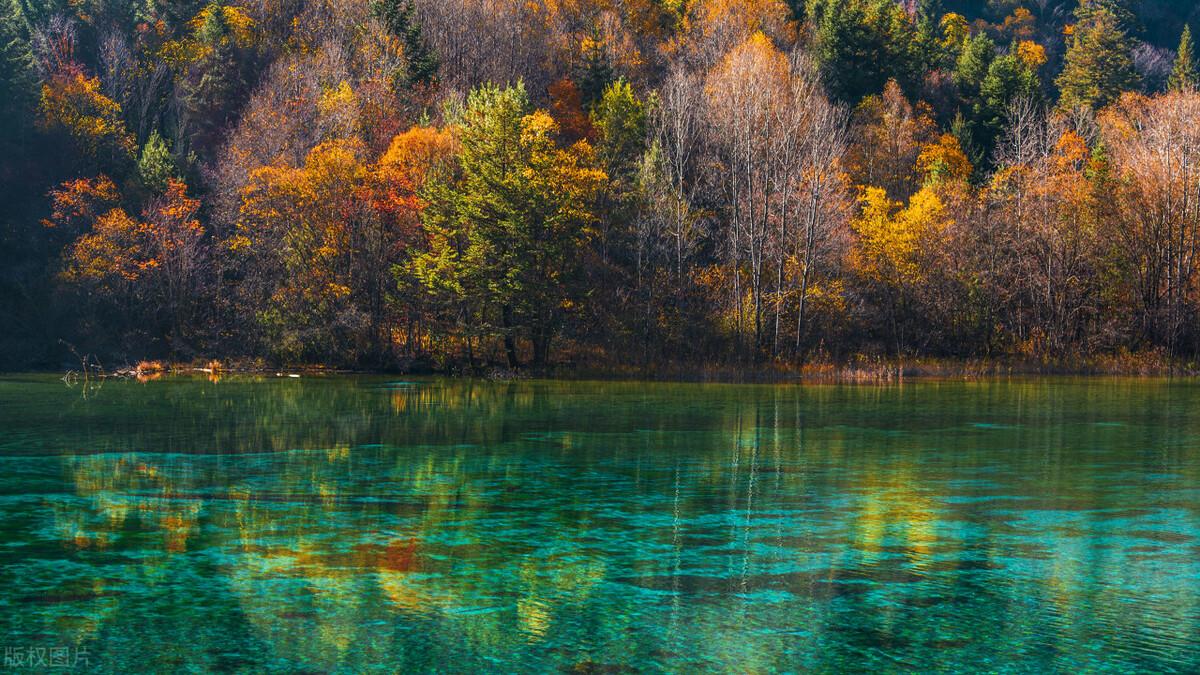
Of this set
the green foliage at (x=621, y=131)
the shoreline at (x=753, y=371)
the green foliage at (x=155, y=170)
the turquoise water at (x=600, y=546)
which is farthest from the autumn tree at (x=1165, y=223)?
the green foliage at (x=155, y=170)

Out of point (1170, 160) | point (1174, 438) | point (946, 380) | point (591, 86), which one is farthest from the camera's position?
point (591, 86)

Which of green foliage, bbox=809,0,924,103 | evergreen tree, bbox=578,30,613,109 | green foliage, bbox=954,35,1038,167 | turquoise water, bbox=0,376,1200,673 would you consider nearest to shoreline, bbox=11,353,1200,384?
turquoise water, bbox=0,376,1200,673

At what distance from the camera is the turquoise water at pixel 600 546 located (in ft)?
36.5

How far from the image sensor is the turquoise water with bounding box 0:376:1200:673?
11.1 metres

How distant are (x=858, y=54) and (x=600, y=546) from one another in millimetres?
91148

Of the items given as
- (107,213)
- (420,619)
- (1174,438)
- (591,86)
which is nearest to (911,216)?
(591,86)

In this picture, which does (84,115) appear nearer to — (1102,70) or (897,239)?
(897,239)

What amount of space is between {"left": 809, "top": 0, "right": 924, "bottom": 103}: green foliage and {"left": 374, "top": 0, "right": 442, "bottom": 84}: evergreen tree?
34415 millimetres

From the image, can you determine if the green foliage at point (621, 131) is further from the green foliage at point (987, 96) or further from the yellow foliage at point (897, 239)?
the green foliage at point (987, 96)

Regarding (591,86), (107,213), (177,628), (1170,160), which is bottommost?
(177,628)

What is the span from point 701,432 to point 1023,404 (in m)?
15.0

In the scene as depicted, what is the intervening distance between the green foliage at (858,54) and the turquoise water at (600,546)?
72.6m

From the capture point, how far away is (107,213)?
67.2m

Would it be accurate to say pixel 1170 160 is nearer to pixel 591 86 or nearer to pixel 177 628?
pixel 591 86
